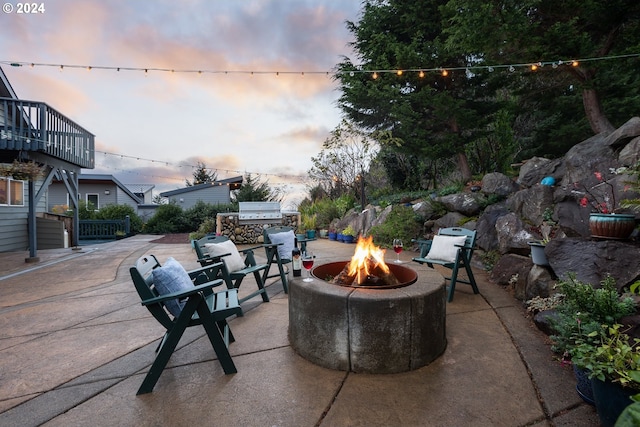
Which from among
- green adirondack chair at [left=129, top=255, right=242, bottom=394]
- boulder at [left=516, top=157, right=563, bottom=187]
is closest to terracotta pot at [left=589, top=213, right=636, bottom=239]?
boulder at [left=516, top=157, right=563, bottom=187]

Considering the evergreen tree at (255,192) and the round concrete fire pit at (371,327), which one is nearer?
the round concrete fire pit at (371,327)

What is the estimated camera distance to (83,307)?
3.64m

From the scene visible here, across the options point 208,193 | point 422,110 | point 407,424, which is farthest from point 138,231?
point 407,424

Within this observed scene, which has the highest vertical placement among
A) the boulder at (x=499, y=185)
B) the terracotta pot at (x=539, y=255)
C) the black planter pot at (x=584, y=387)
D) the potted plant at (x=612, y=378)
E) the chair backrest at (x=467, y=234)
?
the boulder at (x=499, y=185)

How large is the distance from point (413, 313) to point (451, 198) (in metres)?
5.04

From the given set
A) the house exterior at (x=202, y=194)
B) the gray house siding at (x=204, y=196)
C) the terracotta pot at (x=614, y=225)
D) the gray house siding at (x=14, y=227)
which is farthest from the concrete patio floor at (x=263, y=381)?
the gray house siding at (x=204, y=196)

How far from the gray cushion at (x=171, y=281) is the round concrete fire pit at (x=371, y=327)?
917 millimetres

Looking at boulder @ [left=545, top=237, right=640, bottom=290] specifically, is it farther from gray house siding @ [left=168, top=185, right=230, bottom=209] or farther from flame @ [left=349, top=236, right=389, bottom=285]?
gray house siding @ [left=168, top=185, right=230, bottom=209]

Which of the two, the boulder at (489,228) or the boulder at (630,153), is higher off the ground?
the boulder at (630,153)

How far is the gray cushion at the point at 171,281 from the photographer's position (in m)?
2.11

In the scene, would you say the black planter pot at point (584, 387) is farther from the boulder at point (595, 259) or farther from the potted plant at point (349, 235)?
the potted plant at point (349, 235)

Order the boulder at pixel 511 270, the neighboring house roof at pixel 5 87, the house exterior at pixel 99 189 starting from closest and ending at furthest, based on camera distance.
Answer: the boulder at pixel 511 270 → the neighboring house roof at pixel 5 87 → the house exterior at pixel 99 189

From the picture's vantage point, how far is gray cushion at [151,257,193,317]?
2105 mm

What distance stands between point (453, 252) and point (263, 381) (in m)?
2.82
